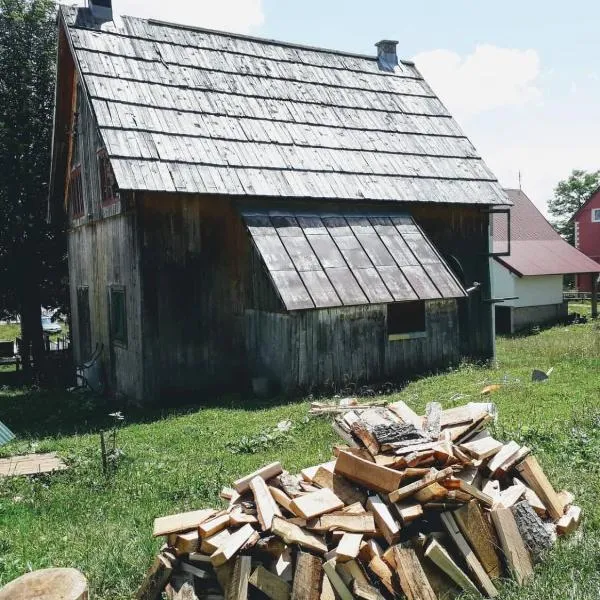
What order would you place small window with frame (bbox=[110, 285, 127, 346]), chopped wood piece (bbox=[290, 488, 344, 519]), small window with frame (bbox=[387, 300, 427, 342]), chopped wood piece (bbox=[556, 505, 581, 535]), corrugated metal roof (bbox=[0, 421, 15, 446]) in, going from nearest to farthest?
1. chopped wood piece (bbox=[290, 488, 344, 519])
2. chopped wood piece (bbox=[556, 505, 581, 535])
3. corrugated metal roof (bbox=[0, 421, 15, 446])
4. small window with frame (bbox=[387, 300, 427, 342])
5. small window with frame (bbox=[110, 285, 127, 346])

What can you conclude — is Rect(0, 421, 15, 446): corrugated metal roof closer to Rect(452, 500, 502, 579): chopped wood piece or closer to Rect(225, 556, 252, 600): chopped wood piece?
Rect(225, 556, 252, 600): chopped wood piece

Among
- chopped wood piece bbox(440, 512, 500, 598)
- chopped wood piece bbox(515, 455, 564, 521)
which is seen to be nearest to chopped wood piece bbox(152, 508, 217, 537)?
chopped wood piece bbox(440, 512, 500, 598)

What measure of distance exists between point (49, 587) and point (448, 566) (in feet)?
9.96

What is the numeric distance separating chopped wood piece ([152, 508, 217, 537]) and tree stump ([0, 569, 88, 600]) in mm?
925

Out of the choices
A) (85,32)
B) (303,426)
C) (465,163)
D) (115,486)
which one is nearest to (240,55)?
(85,32)

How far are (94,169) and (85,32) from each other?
10.2 ft

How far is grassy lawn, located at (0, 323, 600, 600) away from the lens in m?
5.63

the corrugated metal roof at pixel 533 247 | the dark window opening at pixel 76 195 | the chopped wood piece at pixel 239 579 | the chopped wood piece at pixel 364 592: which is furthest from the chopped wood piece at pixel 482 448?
the corrugated metal roof at pixel 533 247

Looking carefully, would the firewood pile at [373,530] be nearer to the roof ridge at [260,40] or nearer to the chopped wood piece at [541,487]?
the chopped wood piece at [541,487]

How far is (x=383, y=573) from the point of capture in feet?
16.4

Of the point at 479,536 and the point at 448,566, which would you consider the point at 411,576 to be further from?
the point at 479,536

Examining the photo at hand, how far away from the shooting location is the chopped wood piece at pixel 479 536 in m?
5.33

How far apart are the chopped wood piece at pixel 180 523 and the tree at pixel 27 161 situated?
Answer: 696 inches

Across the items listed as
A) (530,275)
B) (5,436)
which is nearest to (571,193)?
(530,275)
